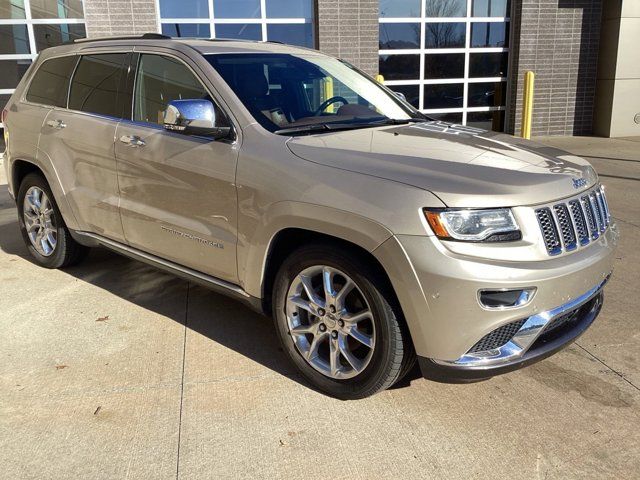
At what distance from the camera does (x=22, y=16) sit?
38.7 ft

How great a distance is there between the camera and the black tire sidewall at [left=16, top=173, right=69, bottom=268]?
499cm

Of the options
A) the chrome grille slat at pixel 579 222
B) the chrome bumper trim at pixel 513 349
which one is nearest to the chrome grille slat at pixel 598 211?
the chrome grille slat at pixel 579 222

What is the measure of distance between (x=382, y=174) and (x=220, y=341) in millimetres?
1713

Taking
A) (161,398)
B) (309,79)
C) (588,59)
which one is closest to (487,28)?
(588,59)

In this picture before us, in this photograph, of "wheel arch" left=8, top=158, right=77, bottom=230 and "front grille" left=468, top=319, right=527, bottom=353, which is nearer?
"front grille" left=468, top=319, right=527, bottom=353

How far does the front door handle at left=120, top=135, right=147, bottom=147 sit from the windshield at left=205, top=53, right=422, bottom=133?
0.70 meters

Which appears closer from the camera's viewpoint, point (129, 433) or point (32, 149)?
point (129, 433)

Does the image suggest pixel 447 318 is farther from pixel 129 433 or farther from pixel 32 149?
pixel 32 149

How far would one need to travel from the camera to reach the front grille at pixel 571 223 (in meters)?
2.75

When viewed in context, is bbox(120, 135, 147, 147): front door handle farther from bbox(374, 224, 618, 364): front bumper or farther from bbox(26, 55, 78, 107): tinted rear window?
bbox(374, 224, 618, 364): front bumper

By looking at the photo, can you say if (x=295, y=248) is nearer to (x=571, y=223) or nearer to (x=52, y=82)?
(x=571, y=223)

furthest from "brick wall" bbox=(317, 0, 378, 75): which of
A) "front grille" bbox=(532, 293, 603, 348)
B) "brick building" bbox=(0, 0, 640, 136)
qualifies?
"front grille" bbox=(532, 293, 603, 348)

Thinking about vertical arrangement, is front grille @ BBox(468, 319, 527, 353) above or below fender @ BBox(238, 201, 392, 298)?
below

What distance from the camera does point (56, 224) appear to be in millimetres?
5039
